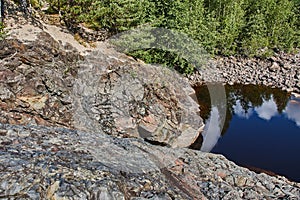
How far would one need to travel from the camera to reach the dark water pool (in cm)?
1578

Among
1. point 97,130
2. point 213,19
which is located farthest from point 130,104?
point 213,19

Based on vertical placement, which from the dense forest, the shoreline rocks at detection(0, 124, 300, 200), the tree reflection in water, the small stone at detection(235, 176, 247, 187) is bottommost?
the tree reflection in water

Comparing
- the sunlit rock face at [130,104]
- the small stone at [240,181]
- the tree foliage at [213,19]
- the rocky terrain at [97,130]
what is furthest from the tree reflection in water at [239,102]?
the small stone at [240,181]

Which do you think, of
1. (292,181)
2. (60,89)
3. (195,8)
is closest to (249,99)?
(195,8)

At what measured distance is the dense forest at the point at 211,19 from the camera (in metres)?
21.0

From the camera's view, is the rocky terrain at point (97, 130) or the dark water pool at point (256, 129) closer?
the rocky terrain at point (97, 130)

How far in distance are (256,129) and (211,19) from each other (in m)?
11.4

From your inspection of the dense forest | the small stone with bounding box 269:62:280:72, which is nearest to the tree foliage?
the dense forest

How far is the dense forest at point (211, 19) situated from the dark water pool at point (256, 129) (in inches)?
189

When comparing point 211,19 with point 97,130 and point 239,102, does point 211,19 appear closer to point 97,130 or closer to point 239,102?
point 239,102

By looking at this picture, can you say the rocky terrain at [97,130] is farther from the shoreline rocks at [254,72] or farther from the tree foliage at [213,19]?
the shoreline rocks at [254,72]

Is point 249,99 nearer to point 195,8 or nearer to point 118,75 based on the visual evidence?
point 195,8

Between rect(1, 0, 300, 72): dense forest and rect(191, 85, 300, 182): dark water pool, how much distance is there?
4809 mm

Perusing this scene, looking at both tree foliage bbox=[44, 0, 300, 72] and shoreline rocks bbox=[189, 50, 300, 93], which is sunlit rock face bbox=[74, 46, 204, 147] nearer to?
tree foliage bbox=[44, 0, 300, 72]
